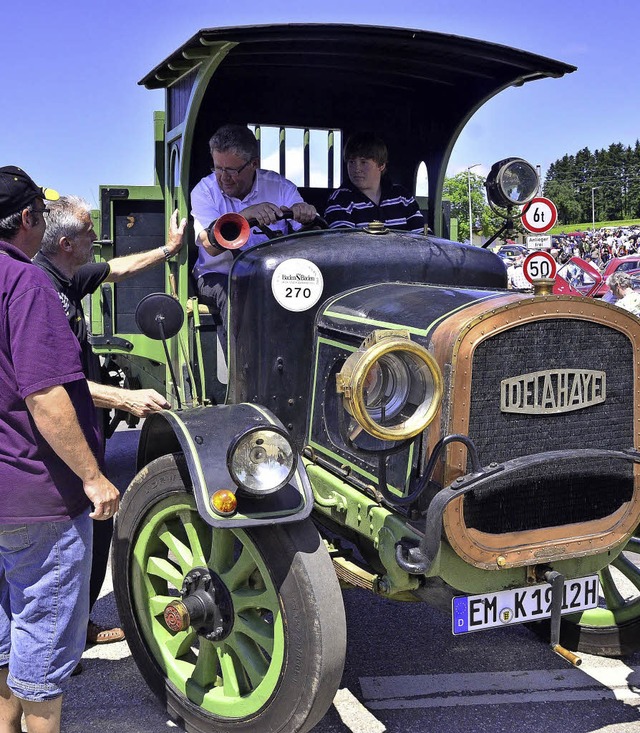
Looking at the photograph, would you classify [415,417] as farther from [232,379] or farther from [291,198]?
[291,198]

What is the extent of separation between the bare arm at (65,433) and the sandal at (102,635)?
5.50ft

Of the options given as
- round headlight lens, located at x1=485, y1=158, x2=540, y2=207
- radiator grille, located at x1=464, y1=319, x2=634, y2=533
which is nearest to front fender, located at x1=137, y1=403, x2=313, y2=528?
radiator grille, located at x1=464, y1=319, x2=634, y2=533

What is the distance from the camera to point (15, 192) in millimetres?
2637

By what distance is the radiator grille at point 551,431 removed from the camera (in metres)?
2.73

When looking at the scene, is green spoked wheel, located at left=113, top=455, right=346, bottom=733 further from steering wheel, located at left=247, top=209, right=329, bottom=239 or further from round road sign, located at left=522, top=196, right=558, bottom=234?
round road sign, located at left=522, top=196, right=558, bottom=234

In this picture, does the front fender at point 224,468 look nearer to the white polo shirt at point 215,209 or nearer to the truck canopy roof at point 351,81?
the white polo shirt at point 215,209

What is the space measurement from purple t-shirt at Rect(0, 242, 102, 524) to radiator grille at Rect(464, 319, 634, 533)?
123cm

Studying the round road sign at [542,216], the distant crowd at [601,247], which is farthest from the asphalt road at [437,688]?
the distant crowd at [601,247]

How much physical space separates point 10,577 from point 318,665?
972mm

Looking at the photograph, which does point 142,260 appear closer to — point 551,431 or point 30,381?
point 30,381

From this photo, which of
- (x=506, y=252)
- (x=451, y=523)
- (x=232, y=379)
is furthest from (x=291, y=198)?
(x=506, y=252)

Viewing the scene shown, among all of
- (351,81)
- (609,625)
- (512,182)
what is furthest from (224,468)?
(351,81)

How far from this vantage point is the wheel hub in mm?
2996

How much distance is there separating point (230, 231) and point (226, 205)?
659 mm
